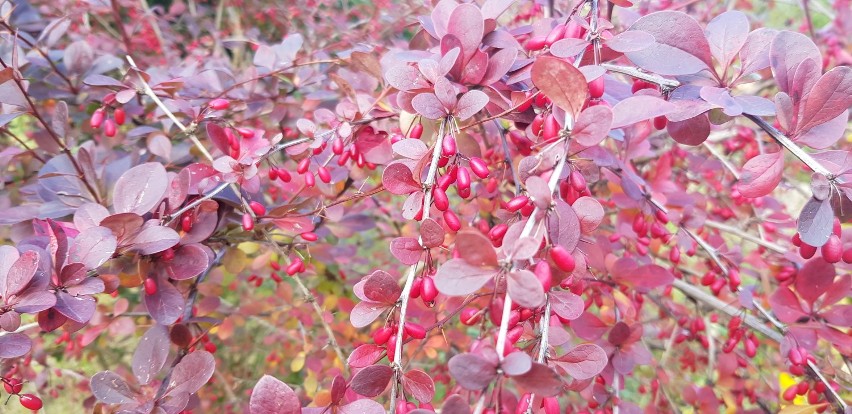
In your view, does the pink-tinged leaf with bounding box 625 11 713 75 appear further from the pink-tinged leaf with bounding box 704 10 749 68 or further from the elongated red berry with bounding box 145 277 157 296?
the elongated red berry with bounding box 145 277 157 296

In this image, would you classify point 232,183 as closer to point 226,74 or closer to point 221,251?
point 221,251

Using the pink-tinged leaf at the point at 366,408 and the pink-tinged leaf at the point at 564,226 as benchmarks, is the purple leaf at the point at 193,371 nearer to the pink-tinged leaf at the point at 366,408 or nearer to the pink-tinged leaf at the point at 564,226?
the pink-tinged leaf at the point at 366,408

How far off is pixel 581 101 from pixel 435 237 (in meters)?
0.23

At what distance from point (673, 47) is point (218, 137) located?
0.77 metres

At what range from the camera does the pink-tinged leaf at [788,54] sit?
69 cm

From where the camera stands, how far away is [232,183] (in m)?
0.93

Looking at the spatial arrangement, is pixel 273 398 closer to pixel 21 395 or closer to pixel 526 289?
pixel 526 289

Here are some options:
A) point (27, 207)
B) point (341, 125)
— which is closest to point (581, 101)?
point (341, 125)

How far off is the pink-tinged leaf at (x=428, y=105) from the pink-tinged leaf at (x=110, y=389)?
1.96ft

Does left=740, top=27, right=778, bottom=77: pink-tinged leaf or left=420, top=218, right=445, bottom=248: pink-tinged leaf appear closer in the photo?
left=420, top=218, right=445, bottom=248: pink-tinged leaf

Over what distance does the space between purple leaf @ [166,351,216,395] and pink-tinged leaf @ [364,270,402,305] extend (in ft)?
1.00

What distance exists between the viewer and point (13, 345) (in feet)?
2.42

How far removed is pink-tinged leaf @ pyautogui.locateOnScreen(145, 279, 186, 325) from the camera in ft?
2.88

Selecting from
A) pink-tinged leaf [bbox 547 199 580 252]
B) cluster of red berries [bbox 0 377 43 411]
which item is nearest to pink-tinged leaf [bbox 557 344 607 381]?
pink-tinged leaf [bbox 547 199 580 252]
